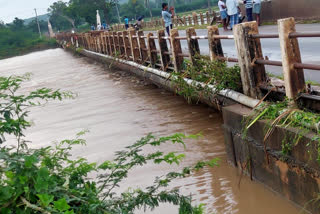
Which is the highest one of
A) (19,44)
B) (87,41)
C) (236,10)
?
(19,44)

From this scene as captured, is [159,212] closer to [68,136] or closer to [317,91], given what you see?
[317,91]

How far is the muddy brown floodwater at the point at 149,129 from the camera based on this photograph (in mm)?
5398

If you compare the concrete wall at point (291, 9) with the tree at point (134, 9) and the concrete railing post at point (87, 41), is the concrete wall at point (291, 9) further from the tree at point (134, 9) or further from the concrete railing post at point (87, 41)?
the tree at point (134, 9)

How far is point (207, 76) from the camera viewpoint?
8.56m

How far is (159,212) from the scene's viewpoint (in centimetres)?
525

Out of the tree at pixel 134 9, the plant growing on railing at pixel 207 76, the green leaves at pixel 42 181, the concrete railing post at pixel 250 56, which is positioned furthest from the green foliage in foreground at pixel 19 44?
the green leaves at pixel 42 181

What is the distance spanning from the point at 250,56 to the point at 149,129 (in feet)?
11.5

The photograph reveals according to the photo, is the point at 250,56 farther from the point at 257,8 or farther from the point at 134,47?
the point at 257,8

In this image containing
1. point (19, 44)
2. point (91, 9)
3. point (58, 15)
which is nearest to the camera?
point (19, 44)

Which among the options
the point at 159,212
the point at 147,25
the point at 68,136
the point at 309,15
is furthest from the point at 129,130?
the point at 147,25

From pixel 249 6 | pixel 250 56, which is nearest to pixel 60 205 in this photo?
pixel 250 56

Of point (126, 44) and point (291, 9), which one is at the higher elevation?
point (291, 9)

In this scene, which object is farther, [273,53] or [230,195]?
[273,53]

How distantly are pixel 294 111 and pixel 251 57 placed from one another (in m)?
1.72
